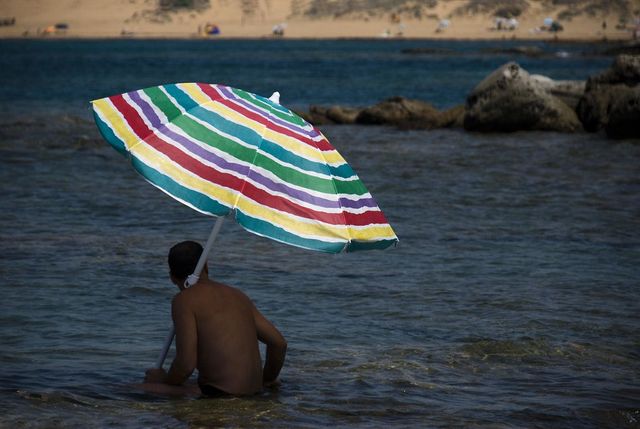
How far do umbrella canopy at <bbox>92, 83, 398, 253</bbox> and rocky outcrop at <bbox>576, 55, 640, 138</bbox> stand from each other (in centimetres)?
1855

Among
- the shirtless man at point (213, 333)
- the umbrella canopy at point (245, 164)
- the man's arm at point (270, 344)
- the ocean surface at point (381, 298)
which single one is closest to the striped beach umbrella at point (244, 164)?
the umbrella canopy at point (245, 164)

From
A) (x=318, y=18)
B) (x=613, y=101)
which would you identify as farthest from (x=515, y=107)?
(x=318, y=18)

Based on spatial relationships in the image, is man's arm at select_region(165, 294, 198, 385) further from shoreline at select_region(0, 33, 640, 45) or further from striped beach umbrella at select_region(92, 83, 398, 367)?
shoreline at select_region(0, 33, 640, 45)

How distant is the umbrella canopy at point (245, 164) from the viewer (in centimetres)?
581

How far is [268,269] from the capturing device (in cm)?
1125

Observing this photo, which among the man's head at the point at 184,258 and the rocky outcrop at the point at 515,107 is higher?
the man's head at the point at 184,258

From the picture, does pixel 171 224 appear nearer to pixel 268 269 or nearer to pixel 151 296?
pixel 268 269

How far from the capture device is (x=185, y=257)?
6281 mm

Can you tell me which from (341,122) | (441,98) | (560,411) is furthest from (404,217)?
(441,98)

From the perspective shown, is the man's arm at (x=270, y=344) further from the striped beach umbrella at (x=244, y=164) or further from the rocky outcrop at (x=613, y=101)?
the rocky outcrop at (x=613, y=101)

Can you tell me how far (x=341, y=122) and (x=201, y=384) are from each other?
2277 centimetres

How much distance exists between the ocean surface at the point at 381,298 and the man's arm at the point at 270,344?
16cm

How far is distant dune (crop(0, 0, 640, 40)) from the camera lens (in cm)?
13412

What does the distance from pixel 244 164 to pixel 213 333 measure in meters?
0.96
